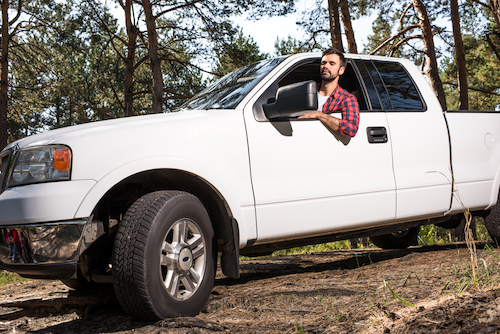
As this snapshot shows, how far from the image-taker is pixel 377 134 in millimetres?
3998

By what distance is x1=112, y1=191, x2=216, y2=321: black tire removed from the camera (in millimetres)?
2764

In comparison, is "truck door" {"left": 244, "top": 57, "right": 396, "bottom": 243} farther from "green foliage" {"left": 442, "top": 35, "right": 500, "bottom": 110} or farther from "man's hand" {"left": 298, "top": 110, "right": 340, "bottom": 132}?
"green foliage" {"left": 442, "top": 35, "right": 500, "bottom": 110}

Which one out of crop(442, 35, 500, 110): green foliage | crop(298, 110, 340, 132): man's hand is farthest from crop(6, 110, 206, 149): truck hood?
crop(442, 35, 500, 110): green foliage

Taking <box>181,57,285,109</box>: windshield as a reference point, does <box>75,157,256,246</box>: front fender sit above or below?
below

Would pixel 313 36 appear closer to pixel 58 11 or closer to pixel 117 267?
pixel 58 11

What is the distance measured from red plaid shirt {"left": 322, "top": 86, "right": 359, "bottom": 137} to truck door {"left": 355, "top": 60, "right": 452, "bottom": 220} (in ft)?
1.20

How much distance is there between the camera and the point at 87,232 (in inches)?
112

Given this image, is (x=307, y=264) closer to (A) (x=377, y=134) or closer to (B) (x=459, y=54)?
(A) (x=377, y=134)

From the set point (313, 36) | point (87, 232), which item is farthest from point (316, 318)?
point (313, 36)

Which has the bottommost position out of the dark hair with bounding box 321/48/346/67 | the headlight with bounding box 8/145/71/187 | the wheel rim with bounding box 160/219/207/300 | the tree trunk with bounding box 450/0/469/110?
the wheel rim with bounding box 160/219/207/300

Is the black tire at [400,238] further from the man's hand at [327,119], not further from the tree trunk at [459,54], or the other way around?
the tree trunk at [459,54]

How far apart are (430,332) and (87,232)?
200 cm

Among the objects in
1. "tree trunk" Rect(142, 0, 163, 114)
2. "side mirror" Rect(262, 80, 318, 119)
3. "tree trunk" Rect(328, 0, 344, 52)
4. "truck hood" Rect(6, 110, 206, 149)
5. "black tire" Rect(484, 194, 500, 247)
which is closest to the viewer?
"truck hood" Rect(6, 110, 206, 149)

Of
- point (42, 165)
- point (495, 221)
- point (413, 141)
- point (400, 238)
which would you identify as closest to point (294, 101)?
point (413, 141)
